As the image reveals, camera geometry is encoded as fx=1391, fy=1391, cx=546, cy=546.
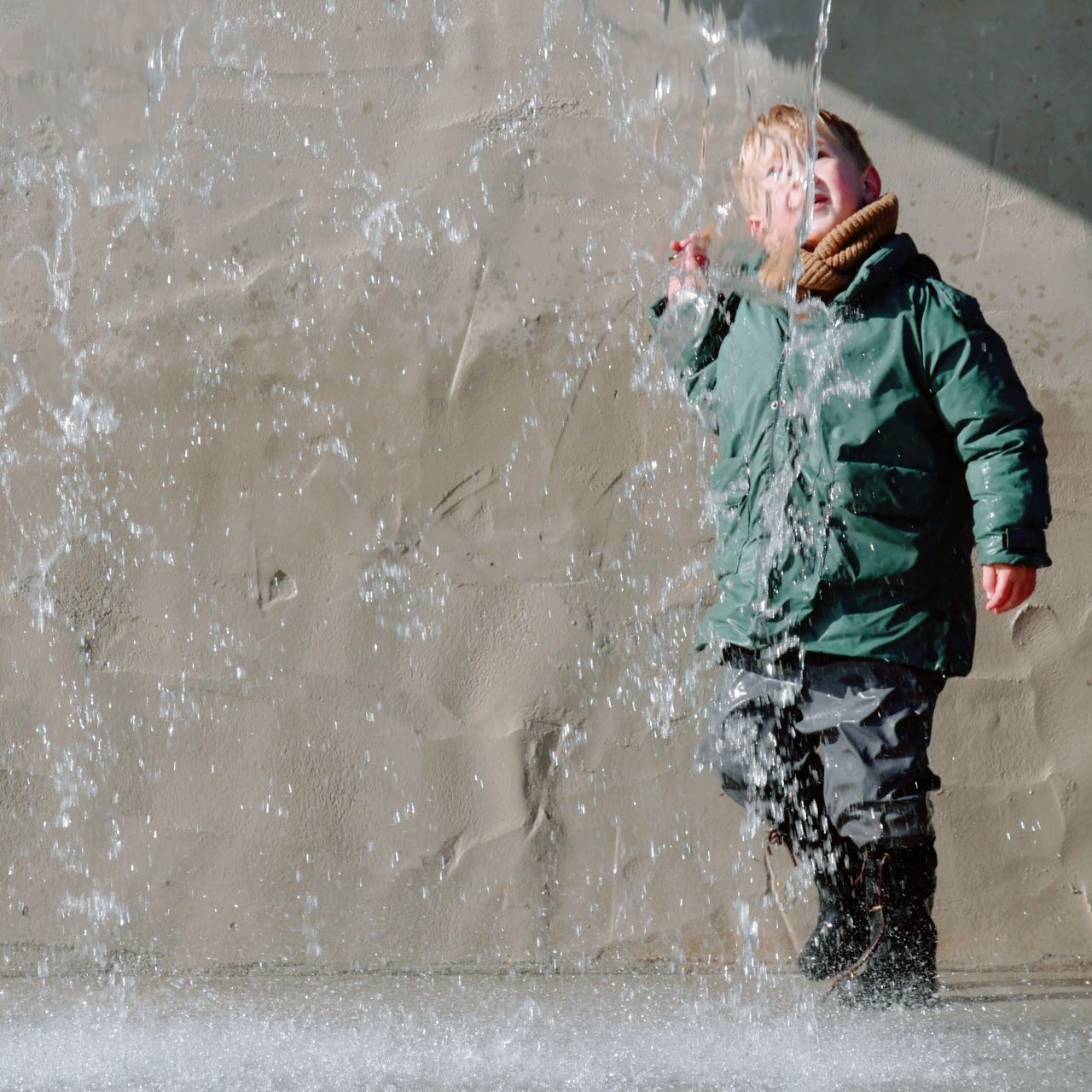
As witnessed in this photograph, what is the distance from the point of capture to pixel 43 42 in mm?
2898

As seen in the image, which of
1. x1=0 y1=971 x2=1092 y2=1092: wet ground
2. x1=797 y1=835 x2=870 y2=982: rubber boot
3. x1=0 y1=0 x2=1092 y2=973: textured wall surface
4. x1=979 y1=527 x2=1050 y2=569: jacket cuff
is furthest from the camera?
x1=0 y1=0 x2=1092 y2=973: textured wall surface

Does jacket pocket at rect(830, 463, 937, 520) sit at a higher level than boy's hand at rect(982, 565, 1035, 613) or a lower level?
higher

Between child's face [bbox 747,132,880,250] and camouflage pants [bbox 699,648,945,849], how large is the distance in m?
0.67

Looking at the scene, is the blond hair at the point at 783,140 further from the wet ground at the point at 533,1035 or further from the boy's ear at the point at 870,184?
the wet ground at the point at 533,1035

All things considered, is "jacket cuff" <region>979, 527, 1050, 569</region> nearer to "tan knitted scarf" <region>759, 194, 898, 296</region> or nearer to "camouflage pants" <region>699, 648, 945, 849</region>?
"camouflage pants" <region>699, 648, 945, 849</region>

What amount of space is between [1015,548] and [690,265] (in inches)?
28.7

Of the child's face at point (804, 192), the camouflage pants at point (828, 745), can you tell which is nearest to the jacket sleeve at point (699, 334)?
the child's face at point (804, 192)

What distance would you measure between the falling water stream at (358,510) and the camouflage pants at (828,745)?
0.51 meters

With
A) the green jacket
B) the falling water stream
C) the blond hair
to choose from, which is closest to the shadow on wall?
the falling water stream

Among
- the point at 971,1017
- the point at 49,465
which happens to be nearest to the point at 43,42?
the point at 49,465

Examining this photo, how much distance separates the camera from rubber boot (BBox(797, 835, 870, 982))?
209 cm

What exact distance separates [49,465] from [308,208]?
73 centimetres

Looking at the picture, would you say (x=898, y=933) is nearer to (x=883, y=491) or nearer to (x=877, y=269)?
(x=883, y=491)

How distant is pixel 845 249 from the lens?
6.92 ft
